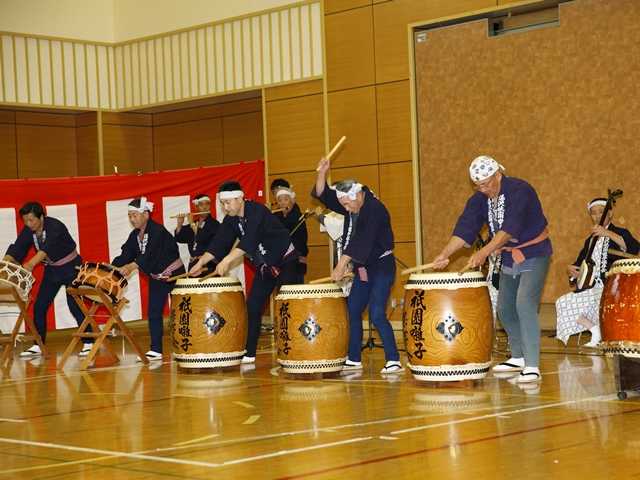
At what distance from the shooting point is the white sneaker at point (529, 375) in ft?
20.6

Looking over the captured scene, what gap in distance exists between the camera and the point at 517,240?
21.0 feet

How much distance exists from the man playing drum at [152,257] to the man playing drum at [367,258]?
66.9 inches

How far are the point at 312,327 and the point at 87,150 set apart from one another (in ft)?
24.2

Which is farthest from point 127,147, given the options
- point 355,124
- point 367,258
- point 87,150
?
point 367,258

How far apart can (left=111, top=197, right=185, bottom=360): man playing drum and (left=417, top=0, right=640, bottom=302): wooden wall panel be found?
9.64ft

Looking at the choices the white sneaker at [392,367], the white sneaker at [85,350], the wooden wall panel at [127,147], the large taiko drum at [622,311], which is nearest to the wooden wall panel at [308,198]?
the wooden wall panel at [127,147]

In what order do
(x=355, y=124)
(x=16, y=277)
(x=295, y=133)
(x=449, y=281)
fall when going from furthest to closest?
(x=295, y=133) → (x=355, y=124) → (x=16, y=277) → (x=449, y=281)

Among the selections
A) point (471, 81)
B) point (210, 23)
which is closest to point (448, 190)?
point (471, 81)

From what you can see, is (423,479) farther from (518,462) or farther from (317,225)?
(317,225)

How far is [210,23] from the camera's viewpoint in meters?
12.2

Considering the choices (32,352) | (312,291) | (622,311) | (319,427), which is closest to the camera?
(319,427)

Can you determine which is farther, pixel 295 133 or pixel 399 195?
pixel 295 133

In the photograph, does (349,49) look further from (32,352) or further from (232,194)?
(32,352)

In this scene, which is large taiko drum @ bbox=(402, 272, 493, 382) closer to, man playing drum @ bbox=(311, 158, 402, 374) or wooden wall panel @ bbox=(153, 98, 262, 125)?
man playing drum @ bbox=(311, 158, 402, 374)
